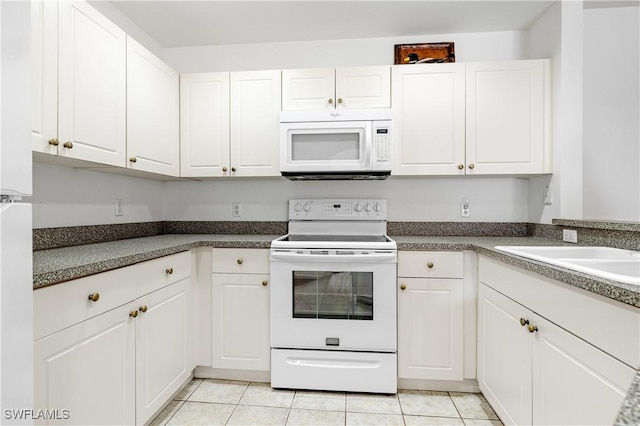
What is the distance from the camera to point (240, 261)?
205 centimetres

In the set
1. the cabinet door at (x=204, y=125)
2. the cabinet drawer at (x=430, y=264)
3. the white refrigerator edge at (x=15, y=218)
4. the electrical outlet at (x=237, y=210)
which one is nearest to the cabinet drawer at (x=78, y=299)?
the white refrigerator edge at (x=15, y=218)

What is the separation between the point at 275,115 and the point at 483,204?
162 cm

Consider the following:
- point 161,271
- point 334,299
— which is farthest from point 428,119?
point 161,271

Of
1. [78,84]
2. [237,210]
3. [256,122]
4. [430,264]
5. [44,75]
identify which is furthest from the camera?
[237,210]

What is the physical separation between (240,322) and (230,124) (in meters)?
1.32

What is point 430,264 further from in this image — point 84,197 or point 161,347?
point 84,197

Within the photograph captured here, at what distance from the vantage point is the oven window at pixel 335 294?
195cm

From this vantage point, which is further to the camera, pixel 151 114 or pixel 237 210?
pixel 237 210

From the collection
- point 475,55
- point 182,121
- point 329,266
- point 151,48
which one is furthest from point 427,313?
point 151,48

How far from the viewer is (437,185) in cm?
247

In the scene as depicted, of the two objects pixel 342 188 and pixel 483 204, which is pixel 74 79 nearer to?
pixel 342 188

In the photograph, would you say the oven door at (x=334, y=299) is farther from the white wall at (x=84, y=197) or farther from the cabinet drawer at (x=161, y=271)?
the white wall at (x=84, y=197)

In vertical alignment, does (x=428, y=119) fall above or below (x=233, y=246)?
above

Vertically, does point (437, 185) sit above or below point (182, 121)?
below
